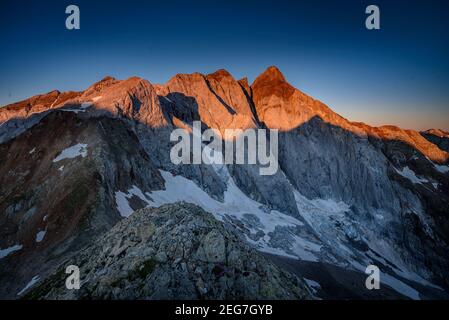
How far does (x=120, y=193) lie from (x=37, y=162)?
1804 cm

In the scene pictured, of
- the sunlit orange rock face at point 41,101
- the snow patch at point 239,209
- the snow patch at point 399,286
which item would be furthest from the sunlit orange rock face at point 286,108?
the sunlit orange rock face at point 41,101

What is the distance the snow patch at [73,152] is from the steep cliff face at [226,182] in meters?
0.32

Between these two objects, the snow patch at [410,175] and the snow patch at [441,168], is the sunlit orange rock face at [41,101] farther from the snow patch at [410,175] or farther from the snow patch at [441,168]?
the snow patch at [441,168]

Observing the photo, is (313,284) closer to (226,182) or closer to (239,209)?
(239,209)

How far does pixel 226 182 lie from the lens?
107m

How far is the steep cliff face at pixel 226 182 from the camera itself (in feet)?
167

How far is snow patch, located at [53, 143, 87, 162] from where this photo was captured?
64.4 metres

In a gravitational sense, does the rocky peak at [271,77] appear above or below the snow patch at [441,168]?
above

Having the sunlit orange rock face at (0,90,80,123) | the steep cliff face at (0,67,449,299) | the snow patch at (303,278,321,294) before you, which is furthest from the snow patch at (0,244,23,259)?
the sunlit orange rock face at (0,90,80,123)

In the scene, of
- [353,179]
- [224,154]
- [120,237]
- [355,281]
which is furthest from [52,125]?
[353,179]

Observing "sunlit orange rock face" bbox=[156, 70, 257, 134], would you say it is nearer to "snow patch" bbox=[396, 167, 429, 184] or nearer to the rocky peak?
the rocky peak

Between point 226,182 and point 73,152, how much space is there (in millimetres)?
49762

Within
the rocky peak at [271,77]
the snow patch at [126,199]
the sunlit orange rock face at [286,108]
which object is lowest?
the snow patch at [126,199]

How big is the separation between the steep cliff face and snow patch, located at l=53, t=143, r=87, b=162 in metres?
0.32
